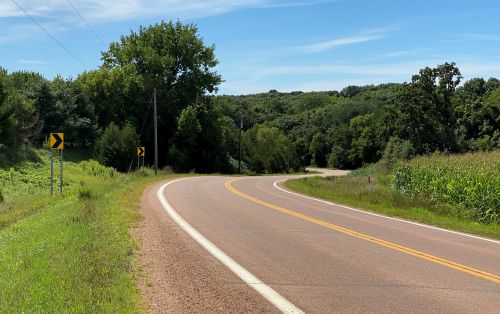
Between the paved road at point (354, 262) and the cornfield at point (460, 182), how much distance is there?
5.21 metres

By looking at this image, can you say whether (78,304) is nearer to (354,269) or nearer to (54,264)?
(54,264)

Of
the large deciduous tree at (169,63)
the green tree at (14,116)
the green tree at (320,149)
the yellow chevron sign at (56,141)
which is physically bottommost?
the green tree at (320,149)

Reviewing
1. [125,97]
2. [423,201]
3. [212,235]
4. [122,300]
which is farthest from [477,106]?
[122,300]

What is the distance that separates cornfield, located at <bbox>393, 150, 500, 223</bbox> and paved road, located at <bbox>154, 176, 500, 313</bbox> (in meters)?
5.21

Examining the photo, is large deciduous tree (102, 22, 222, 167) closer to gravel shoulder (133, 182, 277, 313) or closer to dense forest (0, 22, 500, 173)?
dense forest (0, 22, 500, 173)

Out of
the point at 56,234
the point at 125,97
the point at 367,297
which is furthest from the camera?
the point at 125,97

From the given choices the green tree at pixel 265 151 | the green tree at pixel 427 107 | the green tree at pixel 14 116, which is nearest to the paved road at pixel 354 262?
the green tree at pixel 14 116

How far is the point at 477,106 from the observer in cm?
7631

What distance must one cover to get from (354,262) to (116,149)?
1825 inches

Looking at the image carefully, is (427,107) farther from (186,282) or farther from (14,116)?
(186,282)

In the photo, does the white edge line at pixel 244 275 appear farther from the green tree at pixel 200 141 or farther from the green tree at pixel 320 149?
the green tree at pixel 320 149

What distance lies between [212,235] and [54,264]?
410cm

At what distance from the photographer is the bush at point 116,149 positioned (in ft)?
170

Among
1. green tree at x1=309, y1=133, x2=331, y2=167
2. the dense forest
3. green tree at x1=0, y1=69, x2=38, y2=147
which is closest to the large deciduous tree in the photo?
the dense forest
